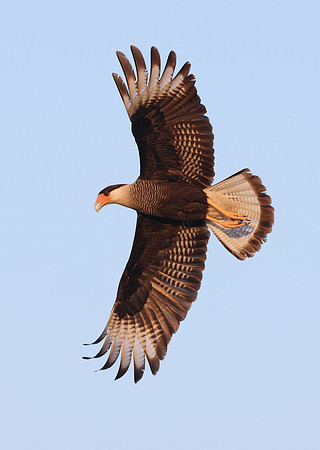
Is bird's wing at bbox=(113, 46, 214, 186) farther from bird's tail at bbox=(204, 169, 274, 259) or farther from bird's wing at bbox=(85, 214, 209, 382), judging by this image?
bird's wing at bbox=(85, 214, 209, 382)

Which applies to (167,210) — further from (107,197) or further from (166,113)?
(166,113)

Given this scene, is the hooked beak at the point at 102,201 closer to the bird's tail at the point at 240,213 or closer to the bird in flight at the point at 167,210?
the bird in flight at the point at 167,210

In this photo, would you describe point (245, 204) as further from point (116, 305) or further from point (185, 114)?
point (116, 305)

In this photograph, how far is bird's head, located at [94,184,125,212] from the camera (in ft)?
32.1

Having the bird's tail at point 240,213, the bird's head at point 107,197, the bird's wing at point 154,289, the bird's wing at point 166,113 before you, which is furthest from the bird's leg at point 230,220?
the bird's head at point 107,197

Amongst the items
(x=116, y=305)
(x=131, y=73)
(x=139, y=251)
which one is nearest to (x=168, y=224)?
(x=139, y=251)

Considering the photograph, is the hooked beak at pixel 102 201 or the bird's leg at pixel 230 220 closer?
the hooked beak at pixel 102 201

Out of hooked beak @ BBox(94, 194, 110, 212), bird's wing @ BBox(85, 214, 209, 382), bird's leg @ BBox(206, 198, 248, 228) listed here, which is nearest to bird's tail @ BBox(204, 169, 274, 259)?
bird's leg @ BBox(206, 198, 248, 228)

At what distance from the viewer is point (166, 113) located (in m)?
9.61

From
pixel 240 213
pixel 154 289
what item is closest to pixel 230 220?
pixel 240 213

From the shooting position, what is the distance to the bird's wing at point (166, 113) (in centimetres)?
951

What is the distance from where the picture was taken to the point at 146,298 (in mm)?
10695

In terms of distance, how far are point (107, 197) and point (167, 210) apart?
0.68 m

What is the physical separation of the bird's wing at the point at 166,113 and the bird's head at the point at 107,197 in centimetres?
44
